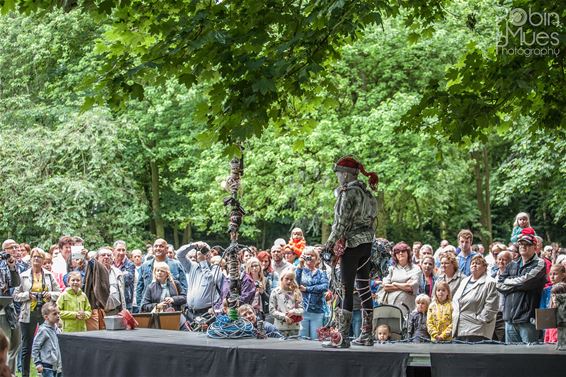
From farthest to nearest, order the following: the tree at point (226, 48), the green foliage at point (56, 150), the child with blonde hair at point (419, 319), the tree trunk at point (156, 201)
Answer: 1. the tree trunk at point (156, 201)
2. the green foliage at point (56, 150)
3. the child with blonde hair at point (419, 319)
4. the tree at point (226, 48)

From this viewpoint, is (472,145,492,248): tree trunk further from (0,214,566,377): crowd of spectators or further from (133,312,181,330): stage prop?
(133,312,181,330): stage prop

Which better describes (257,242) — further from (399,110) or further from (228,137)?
(228,137)

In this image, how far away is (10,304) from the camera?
50.4ft

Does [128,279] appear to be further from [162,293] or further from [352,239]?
[352,239]

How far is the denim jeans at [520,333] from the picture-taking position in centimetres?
1433

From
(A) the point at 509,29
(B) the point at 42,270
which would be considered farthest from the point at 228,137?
(B) the point at 42,270

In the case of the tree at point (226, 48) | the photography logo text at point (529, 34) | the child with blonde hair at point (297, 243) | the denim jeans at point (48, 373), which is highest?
the photography logo text at point (529, 34)

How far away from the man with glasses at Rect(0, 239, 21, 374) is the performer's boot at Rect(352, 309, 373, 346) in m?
5.54

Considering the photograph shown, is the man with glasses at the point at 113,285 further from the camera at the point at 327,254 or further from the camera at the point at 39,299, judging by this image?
the camera at the point at 327,254

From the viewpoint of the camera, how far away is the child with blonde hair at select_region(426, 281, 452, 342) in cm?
1412

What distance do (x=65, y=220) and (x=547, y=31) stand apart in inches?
893

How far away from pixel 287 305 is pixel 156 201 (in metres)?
23.9

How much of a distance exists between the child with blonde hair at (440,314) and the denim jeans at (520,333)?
0.97 metres

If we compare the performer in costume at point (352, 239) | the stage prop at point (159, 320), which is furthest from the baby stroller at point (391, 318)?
the stage prop at point (159, 320)
